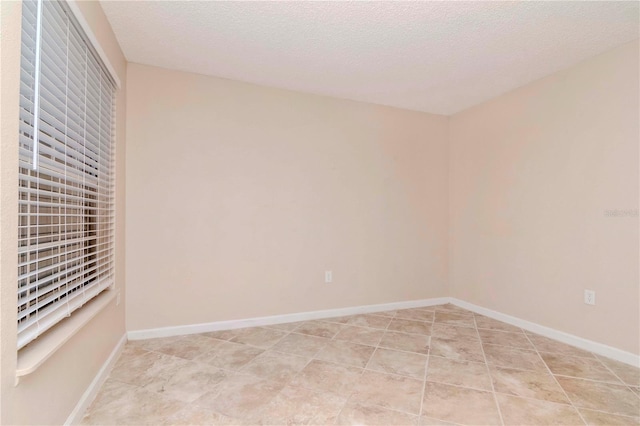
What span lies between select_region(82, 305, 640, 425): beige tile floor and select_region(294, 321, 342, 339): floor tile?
0.09ft

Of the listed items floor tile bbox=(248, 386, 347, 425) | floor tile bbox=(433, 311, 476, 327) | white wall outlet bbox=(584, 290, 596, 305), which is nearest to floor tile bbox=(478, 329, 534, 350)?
floor tile bbox=(433, 311, 476, 327)

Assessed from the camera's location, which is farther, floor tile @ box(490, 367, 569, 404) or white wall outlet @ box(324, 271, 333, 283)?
white wall outlet @ box(324, 271, 333, 283)

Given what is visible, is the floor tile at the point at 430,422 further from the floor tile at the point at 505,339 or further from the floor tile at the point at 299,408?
the floor tile at the point at 505,339

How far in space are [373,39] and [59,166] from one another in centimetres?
214

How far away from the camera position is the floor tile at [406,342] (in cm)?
272

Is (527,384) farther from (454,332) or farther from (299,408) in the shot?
(299,408)

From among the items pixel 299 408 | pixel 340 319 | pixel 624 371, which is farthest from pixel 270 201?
pixel 624 371

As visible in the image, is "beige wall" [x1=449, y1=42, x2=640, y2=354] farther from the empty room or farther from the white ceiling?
the white ceiling

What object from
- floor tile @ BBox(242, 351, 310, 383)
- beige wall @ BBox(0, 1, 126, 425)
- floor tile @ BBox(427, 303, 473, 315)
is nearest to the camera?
beige wall @ BBox(0, 1, 126, 425)

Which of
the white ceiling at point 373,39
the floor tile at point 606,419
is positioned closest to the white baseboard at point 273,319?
the floor tile at point 606,419

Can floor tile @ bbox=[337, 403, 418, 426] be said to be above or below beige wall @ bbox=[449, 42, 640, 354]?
below

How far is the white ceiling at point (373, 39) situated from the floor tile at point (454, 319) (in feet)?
7.87

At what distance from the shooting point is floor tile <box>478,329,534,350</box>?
280 centimetres

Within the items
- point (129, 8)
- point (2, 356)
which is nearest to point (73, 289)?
point (2, 356)
